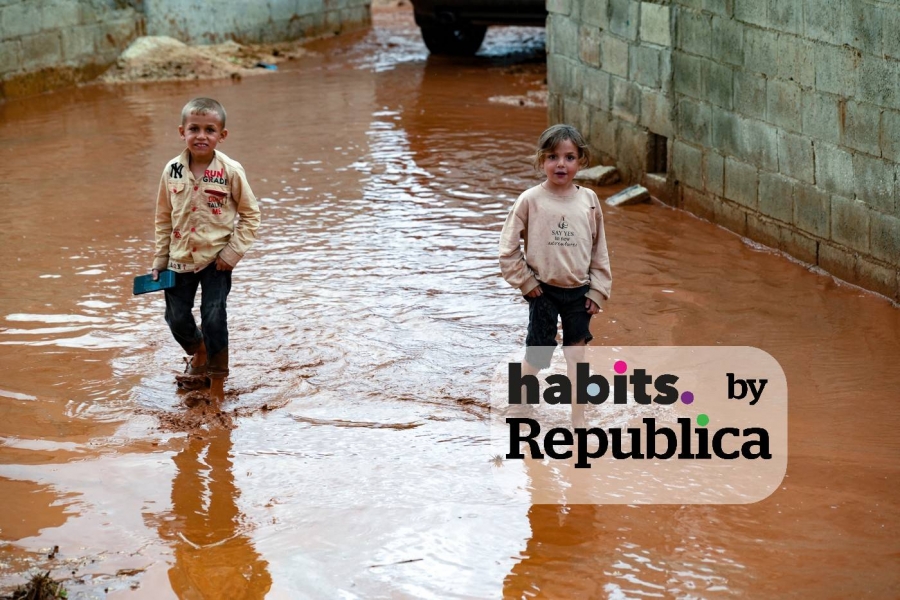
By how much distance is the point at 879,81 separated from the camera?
19.3ft

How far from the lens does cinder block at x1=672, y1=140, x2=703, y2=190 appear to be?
25.4 feet

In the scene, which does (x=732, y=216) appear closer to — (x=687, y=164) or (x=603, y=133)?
(x=687, y=164)

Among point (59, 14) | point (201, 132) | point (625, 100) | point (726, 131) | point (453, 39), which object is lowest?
point (726, 131)

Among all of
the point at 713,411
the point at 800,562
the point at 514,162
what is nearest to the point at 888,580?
the point at 800,562

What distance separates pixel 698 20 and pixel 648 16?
0.65 m

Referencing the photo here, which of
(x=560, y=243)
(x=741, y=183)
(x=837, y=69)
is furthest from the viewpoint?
(x=741, y=183)

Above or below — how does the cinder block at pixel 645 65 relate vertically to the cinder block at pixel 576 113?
above

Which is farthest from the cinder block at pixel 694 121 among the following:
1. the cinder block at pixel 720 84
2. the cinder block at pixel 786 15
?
the cinder block at pixel 786 15

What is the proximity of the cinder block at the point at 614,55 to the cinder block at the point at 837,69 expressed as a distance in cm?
229

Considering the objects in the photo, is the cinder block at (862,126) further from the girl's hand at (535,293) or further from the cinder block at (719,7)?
the girl's hand at (535,293)

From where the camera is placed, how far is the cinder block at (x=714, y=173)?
7457 millimetres

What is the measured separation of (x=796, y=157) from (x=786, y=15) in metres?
0.85

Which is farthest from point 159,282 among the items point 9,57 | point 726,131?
point 9,57

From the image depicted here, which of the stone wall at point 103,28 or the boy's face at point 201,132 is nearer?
the boy's face at point 201,132
